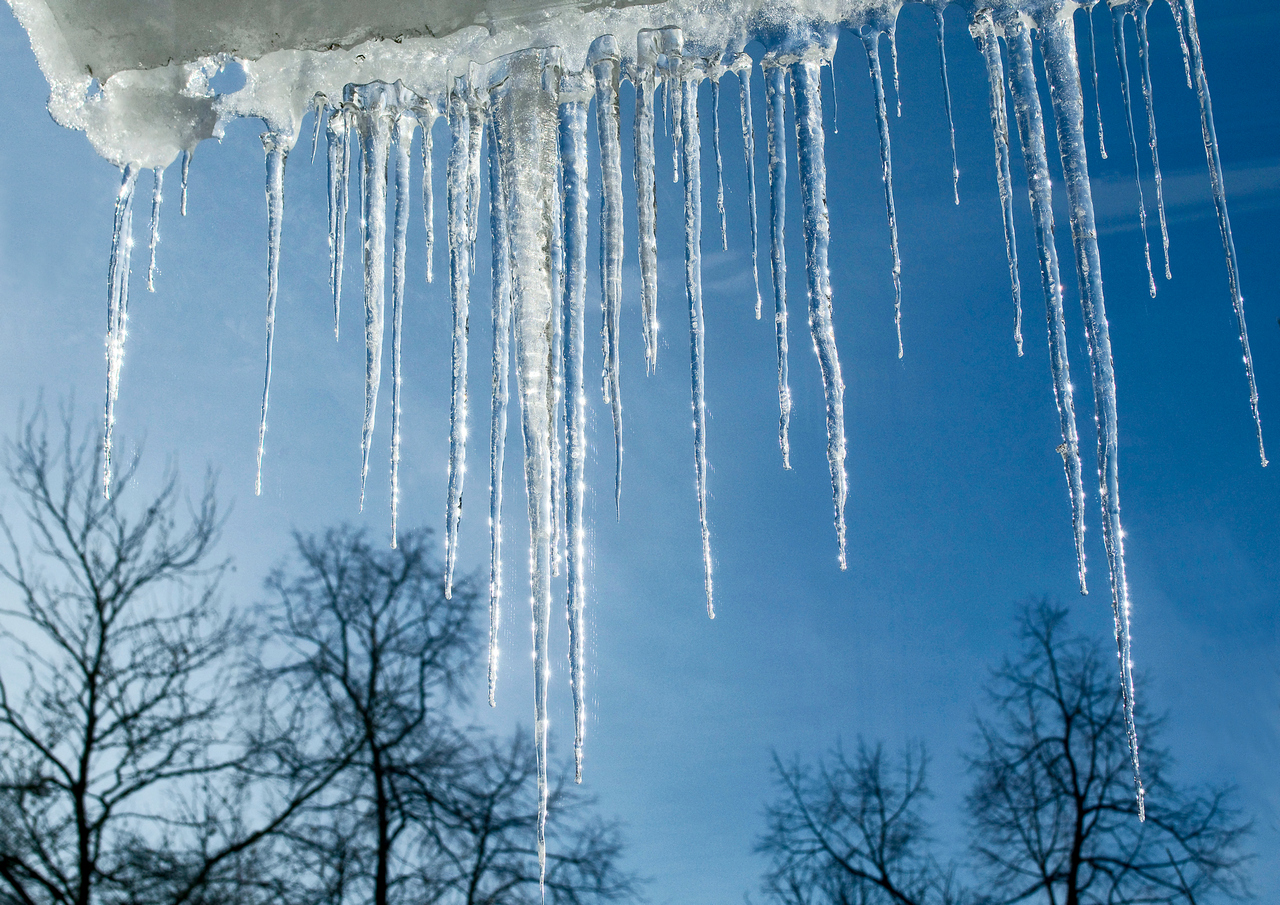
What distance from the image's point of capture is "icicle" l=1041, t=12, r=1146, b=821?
197 centimetres

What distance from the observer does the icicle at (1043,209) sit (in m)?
2.01

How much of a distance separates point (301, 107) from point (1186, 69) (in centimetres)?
240

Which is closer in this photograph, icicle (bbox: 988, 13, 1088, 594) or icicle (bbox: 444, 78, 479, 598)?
icicle (bbox: 988, 13, 1088, 594)

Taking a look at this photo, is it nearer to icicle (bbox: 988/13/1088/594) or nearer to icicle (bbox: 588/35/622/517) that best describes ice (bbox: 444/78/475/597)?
icicle (bbox: 588/35/622/517)

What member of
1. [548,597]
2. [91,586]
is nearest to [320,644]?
[91,586]

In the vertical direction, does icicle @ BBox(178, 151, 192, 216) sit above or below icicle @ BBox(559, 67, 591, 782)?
above

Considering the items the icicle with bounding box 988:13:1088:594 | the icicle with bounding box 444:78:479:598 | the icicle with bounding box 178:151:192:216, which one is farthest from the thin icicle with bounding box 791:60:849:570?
the icicle with bounding box 178:151:192:216

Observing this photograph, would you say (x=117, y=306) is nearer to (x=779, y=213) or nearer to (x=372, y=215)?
(x=372, y=215)

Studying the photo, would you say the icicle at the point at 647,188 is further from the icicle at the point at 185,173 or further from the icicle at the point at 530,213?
the icicle at the point at 185,173

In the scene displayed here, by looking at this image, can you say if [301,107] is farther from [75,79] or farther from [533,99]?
[533,99]

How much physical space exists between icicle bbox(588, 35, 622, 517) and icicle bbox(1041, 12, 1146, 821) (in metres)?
→ 1.09

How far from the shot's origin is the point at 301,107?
90.4 inches

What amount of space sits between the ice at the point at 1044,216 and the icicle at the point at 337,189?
1757 mm

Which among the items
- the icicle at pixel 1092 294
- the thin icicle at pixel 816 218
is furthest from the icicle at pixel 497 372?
the icicle at pixel 1092 294
